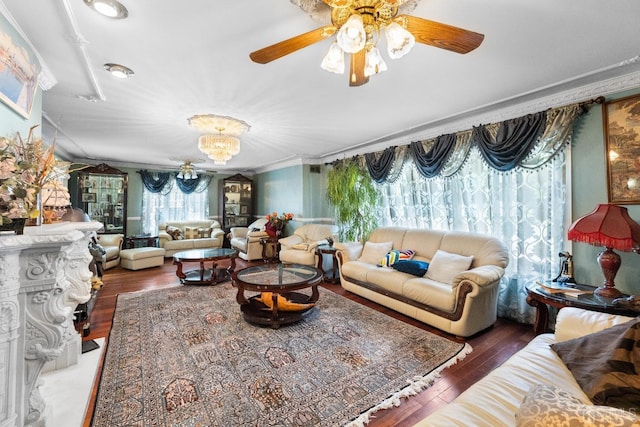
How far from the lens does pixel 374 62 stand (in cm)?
133

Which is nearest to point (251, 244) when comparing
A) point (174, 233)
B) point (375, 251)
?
point (174, 233)

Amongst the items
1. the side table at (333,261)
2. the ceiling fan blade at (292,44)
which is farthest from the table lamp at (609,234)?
the side table at (333,261)

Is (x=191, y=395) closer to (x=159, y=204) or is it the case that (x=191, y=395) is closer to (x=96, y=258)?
(x=96, y=258)

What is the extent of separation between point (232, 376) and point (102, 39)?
2581 mm

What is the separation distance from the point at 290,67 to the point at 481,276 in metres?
2.55

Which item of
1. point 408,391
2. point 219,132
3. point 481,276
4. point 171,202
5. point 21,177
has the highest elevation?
point 219,132

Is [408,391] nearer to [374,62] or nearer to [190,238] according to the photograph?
[374,62]

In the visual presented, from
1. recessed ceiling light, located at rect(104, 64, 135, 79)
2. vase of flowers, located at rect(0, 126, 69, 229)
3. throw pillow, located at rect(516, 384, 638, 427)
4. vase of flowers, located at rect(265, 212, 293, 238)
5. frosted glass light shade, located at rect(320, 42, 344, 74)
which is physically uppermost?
recessed ceiling light, located at rect(104, 64, 135, 79)

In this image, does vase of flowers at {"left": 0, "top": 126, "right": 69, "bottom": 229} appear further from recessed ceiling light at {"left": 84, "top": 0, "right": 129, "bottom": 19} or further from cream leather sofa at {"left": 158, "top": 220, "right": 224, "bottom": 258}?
cream leather sofa at {"left": 158, "top": 220, "right": 224, "bottom": 258}

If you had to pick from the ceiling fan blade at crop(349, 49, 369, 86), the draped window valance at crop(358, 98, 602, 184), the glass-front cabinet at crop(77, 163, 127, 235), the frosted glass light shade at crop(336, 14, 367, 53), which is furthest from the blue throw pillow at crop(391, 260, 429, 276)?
the glass-front cabinet at crop(77, 163, 127, 235)

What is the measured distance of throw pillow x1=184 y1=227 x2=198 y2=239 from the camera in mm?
6775

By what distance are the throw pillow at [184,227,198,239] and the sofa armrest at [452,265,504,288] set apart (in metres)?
6.28

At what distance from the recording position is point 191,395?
1.82m

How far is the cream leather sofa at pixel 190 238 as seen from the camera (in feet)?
20.6
